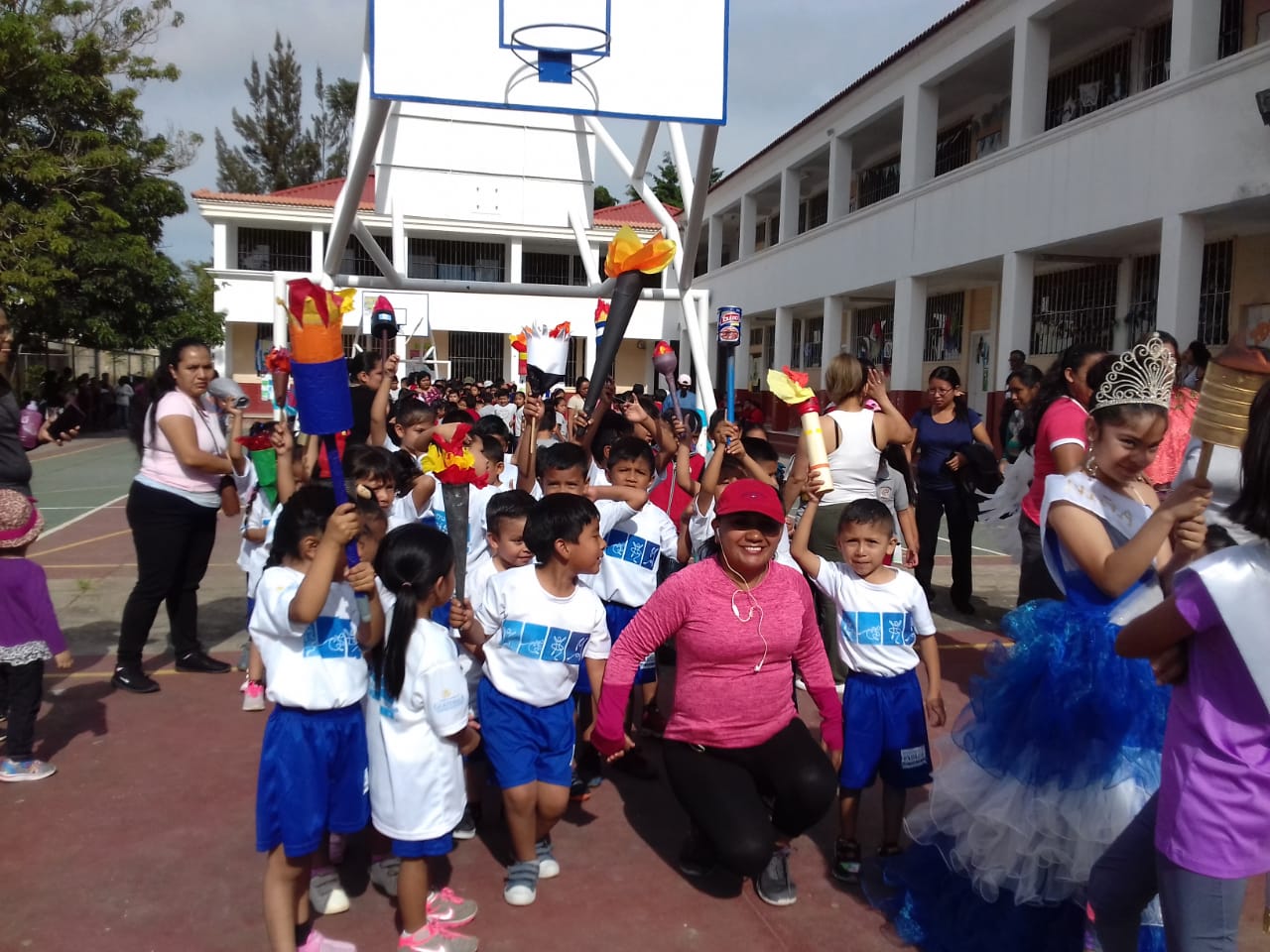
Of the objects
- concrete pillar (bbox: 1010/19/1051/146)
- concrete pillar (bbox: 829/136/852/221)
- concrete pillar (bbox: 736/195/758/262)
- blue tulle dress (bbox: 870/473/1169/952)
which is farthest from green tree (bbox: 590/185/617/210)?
blue tulle dress (bbox: 870/473/1169/952)

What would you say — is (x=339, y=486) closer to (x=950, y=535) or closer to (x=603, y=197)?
(x=950, y=535)

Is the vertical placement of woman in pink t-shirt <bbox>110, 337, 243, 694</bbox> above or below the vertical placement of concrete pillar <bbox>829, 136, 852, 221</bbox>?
below

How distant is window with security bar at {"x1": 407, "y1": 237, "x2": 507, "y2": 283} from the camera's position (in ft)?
93.5

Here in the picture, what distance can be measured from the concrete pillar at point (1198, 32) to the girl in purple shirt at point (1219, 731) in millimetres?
10868

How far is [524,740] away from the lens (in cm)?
308

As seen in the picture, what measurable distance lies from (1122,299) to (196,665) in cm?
1306

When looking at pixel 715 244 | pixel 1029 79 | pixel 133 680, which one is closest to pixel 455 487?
pixel 133 680

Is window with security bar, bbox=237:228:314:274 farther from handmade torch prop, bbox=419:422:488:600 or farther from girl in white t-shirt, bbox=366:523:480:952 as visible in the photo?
girl in white t-shirt, bbox=366:523:480:952

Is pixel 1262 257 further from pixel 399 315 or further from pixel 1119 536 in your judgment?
pixel 1119 536

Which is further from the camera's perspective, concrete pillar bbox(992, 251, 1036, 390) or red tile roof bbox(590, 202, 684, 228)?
red tile roof bbox(590, 202, 684, 228)

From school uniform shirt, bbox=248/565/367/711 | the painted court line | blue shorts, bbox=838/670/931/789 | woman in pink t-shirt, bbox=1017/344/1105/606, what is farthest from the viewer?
the painted court line

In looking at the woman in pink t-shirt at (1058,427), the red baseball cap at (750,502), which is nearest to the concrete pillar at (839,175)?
the woman in pink t-shirt at (1058,427)

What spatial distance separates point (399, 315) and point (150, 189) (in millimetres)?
12205

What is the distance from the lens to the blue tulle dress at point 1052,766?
2459 millimetres
